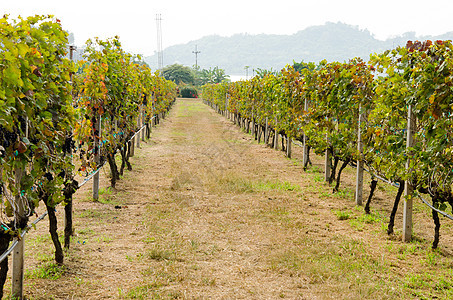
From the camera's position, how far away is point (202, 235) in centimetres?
586

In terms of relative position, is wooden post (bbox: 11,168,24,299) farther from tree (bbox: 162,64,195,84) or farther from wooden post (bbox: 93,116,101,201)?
tree (bbox: 162,64,195,84)

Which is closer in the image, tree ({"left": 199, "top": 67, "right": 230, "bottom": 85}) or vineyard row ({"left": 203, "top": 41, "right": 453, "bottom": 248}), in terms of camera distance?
vineyard row ({"left": 203, "top": 41, "right": 453, "bottom": 248})

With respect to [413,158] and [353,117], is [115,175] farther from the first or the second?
[413,158]

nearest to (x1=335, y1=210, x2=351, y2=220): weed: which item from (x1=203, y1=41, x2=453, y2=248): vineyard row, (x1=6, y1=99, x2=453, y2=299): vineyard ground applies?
(x1=6, y1=99, x2=453, y2=299): vineyard ground

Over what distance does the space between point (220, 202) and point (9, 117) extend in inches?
192

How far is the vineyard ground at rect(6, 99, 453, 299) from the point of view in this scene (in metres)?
4.25

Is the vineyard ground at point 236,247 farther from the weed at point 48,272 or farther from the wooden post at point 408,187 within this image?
the wooden post at point 408,187

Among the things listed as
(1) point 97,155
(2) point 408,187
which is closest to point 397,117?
(2) point 408,187

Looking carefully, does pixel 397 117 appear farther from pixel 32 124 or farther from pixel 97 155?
pixel 97 155

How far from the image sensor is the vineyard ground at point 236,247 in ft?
13.9

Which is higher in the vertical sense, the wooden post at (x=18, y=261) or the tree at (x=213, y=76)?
the tree at (x=213, y=76)

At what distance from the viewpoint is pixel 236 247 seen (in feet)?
17.9

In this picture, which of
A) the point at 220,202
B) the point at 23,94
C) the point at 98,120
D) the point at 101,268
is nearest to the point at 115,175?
the point at 98,120

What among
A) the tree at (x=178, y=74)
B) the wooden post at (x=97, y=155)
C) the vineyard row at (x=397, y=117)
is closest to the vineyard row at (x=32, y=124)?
the wooden post at (x=97, y=155)
